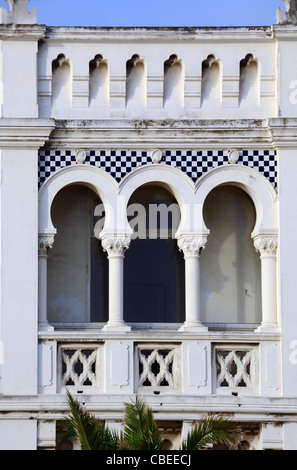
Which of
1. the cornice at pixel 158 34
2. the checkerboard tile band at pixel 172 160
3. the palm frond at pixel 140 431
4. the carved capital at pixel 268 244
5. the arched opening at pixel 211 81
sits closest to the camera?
the palm frond at pixel 140 431

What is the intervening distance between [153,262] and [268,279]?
163 inches

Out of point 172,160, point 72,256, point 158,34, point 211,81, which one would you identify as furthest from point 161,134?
point 72,256

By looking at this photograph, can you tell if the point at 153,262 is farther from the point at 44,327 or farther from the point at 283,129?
the point at 283,129

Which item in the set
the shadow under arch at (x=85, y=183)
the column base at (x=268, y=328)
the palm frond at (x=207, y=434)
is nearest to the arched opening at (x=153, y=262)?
the shadow under arch at (x=85, y=183)

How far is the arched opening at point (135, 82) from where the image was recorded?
89.4 ft

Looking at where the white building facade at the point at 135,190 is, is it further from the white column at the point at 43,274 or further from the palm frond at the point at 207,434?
the palm frond at the point at 207,434

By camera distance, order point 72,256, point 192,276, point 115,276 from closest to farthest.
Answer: point 115,276
point 192,276
point 72,256

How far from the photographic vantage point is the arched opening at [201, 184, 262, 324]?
92.2 ft

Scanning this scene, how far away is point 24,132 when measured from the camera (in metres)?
26.7

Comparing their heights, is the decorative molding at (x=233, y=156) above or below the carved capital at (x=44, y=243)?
above

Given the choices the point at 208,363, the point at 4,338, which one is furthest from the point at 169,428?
the point at 4,338

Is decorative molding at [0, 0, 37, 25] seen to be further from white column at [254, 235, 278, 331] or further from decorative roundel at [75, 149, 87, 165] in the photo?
white column at [254, 235, 278, 331]

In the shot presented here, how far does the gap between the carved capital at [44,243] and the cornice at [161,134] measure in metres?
1.55
